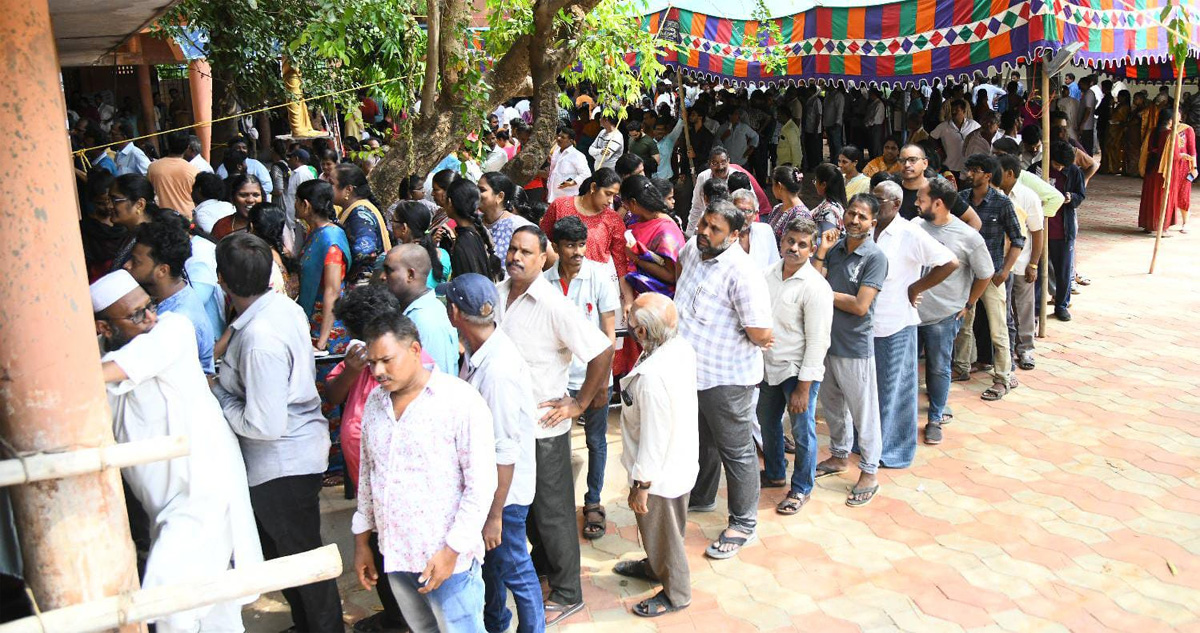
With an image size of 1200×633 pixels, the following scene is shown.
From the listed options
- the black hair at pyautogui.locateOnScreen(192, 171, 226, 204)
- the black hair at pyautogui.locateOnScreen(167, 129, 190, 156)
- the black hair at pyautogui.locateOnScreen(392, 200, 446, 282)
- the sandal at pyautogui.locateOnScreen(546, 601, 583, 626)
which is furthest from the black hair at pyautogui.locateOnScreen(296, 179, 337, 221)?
the black hair at pyautogui.locateOnScreen(167, 129, 190, 156)

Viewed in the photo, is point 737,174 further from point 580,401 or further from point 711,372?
point 580,401

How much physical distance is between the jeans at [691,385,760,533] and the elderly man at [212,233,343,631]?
1.88 m

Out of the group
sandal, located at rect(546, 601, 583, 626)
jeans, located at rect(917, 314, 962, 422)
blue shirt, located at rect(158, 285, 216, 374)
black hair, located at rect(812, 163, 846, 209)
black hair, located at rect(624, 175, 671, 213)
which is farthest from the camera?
black hair, located at rect(812, 163, 846, 209)

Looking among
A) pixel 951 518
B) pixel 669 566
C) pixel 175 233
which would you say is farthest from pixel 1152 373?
pixel 175 233

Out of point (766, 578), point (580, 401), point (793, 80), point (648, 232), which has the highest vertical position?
point (793, 80)

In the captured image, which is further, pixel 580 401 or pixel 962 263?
pixel 962 263

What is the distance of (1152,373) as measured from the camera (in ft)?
24.4

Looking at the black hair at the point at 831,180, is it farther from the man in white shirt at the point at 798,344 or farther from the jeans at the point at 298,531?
the jeans at the point at 298,531

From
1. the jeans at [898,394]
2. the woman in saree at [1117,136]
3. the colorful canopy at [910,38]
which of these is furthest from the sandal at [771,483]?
the woman in saree at [1117,136]

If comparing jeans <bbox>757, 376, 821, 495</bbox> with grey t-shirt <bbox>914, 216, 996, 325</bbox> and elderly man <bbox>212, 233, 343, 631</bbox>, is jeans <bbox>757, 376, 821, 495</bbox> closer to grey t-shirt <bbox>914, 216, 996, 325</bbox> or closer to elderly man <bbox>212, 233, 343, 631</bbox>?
grey t-shirt <bbox>914, 216, 996, 325</bbox>

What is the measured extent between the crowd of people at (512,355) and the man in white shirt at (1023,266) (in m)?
0.02

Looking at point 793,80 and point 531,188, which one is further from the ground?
point 793,80

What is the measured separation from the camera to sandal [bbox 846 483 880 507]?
17.9 ft

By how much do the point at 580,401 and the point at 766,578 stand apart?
4.27 feet
